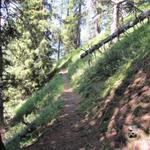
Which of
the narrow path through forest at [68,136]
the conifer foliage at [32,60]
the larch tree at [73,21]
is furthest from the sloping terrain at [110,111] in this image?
the larch tree at [73,21]

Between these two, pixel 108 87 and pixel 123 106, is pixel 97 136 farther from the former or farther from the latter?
pixel 108 87

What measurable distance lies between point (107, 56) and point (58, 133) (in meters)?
6.11

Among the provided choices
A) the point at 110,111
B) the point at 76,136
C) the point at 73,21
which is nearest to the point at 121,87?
the point at 110,111

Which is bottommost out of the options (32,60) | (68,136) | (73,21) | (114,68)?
(32,60)

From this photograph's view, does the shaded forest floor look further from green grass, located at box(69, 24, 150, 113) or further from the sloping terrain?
green grass, located at box(69, 24, 150, 113)

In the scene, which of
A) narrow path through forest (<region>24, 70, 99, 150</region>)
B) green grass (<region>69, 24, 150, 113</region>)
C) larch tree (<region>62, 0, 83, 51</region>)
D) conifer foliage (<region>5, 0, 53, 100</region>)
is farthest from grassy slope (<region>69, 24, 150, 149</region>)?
larch tree (<region>62, 0, 83, 51</region>)

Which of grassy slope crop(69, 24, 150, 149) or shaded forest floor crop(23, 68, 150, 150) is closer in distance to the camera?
shaded forest floor crop(23, 68, 150, 150)

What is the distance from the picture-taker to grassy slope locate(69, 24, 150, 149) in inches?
336

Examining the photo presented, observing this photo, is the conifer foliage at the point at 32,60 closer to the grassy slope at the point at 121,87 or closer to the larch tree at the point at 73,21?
the larch tree at the point at 73,21

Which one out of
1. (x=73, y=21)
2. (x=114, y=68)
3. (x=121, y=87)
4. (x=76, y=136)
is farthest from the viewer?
(x=73, y=21)

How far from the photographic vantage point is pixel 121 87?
10.6 meters

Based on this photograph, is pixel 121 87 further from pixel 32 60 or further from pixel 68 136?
pixel 32 60

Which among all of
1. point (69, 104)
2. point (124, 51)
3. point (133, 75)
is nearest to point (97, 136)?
point (133, 75)

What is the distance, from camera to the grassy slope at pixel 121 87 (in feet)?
28.0
